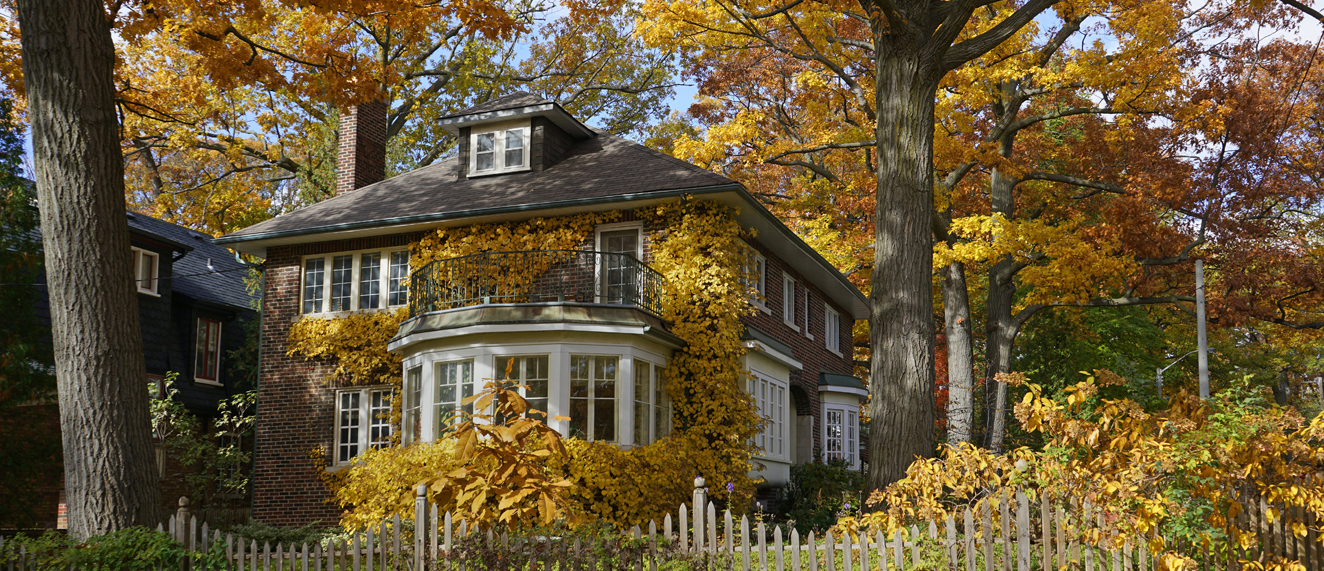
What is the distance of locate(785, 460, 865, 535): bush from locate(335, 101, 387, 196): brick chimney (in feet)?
36.9

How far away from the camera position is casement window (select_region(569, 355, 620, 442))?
16.0m

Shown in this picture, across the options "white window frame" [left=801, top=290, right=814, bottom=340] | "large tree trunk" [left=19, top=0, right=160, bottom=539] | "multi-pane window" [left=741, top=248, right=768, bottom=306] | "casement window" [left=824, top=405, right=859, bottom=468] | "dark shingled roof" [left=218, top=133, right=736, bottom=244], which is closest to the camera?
"large tree trunk" [left=19, top=0, right=160, bottom=539]

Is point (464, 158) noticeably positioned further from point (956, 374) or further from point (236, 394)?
point (956, 374)

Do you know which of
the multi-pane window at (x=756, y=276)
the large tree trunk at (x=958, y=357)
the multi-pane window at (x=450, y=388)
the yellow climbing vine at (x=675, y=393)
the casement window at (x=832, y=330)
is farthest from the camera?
the casement window at (x=832, y=330)

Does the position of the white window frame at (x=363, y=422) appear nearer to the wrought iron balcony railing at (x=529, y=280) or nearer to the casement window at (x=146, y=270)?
the wrought iron balcony railing at (x=529, y=280)

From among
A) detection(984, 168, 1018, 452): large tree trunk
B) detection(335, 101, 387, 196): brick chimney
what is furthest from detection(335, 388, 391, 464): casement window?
detection(984, 168, 1018, 452): large tree trunk

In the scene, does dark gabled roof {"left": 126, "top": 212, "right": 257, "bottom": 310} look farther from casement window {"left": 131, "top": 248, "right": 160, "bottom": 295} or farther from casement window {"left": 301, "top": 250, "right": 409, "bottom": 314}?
casement window {"left": 301, "top": 250, "right": 409, "bottom": 314}

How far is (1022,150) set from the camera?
1053 inches

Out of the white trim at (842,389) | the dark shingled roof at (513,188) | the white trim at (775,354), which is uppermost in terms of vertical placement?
the dark shingled roof at (513,188)

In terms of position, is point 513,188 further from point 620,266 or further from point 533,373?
point 533,373

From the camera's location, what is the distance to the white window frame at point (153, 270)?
70.0 ft

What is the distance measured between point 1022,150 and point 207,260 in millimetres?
21086

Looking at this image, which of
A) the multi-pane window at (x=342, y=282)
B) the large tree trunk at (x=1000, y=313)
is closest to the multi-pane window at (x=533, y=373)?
the multi-pane window at (x=342, y=282)

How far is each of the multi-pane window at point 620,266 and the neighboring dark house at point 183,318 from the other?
9.68m
